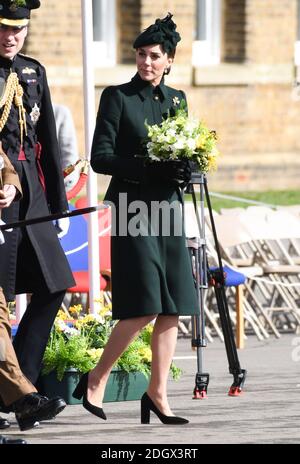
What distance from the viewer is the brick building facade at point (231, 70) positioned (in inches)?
1232

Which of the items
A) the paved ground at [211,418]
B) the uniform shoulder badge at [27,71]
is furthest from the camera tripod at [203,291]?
the uniform shoulder badge at [27,71]

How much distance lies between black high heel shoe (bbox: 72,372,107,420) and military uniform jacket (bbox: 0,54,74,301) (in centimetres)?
50

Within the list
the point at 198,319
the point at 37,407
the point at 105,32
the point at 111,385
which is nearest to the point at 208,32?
the point at 105,32

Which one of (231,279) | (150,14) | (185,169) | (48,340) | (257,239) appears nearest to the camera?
(185,169)

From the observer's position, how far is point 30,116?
416 inches

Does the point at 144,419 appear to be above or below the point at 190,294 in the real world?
below

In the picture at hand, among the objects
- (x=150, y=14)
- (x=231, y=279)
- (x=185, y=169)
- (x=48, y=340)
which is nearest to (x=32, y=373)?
(x=48, y=340)

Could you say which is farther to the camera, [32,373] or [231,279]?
[231,279]

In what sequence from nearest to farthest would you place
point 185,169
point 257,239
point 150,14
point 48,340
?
point 185,169 → point 48,340 → point 257,239 → point 150,14

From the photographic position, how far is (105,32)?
3269cm

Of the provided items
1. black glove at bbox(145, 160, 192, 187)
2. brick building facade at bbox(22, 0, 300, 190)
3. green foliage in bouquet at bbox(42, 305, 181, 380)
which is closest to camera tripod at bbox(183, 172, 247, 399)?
green foliage in bouquet at bbox(42, 305, 181, 380)

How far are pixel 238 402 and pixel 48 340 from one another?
123 centimetres

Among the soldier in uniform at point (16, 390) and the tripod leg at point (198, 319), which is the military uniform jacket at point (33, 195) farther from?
the tripod leg at point (198, 319)

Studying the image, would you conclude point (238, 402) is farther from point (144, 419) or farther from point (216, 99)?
point (216, 99)
